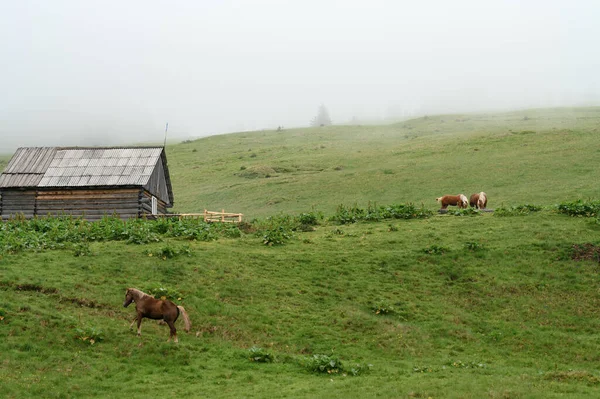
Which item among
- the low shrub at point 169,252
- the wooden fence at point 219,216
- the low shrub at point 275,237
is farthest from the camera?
the wooden fence at point 219,216

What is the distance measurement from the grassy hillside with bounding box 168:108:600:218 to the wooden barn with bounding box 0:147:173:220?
1115 cm

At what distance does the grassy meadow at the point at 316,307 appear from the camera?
52.1 ft

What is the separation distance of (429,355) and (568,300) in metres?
7.70

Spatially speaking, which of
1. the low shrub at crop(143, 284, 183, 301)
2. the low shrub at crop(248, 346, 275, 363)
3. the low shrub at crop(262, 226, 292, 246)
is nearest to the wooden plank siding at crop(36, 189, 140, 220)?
the low shrub at crop(262, 226, 292, 246)

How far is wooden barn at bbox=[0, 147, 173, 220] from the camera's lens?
42.2m

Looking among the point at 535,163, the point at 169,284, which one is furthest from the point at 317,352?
the point at 535,163

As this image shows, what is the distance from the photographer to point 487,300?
23828 millimetres

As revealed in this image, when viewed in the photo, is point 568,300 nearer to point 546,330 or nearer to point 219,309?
point 546,330

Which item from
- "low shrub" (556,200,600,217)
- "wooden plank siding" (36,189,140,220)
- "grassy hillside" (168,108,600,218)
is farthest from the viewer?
"grassy hillside" (168,108,600,218)

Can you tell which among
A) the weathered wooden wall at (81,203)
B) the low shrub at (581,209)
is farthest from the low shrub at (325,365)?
the weathered wooden wall at (81,203)

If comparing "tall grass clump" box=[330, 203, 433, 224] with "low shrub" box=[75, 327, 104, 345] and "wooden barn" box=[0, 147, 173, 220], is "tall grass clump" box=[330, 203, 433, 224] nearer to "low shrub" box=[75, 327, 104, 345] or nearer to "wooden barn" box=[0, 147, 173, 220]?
"wooden barn" box=[0, 147, 173, 220]

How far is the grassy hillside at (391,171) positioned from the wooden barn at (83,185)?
36.6 feet

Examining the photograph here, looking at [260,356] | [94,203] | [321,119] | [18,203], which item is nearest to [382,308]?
[260,356]

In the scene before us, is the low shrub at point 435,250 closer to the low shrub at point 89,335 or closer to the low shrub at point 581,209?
the low shrub at point 581,209
